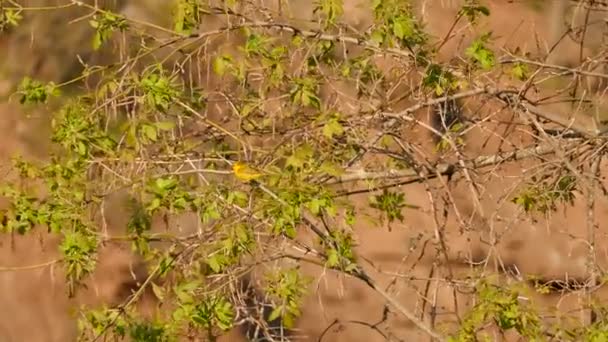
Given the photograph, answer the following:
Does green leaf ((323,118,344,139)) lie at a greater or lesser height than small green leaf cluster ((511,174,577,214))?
greater

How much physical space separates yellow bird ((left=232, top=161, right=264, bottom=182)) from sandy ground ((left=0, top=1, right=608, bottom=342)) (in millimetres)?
1185

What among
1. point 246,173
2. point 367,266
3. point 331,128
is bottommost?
point 367,266

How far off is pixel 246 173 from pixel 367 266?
186cm

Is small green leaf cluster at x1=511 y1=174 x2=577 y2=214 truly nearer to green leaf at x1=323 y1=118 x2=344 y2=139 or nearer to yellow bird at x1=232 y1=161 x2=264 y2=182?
green leaf at x1=323 y1=118 x2=344 y2=139

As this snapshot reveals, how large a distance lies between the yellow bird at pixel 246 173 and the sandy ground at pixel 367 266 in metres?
1.18

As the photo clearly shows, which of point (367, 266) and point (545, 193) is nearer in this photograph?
point (545, 193)

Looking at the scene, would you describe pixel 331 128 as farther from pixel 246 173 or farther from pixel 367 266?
pixel 367 266

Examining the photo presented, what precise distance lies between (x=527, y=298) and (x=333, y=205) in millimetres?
642

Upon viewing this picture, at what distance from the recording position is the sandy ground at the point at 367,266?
4820 mm

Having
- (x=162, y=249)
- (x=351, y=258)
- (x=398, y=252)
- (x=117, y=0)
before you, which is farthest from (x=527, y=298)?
(x=117, y=0)

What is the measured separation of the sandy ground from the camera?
190 inches

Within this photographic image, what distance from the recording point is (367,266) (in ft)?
16.8

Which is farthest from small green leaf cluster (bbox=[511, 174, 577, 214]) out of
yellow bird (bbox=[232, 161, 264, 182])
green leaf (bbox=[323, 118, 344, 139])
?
yellow bird (bbox=[232, 161, 264, 182])

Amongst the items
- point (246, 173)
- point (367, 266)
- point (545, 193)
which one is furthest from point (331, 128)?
point (367, 266)
